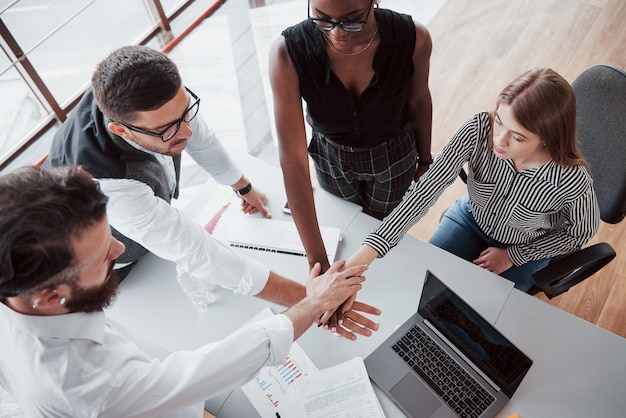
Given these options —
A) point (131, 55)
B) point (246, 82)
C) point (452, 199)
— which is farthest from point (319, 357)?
point (246, 82)

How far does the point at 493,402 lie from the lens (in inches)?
49.8

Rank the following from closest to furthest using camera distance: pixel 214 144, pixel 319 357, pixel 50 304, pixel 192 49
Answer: pixel 50 304
pixel 319 357
pixel 214 144
pixel 192 49

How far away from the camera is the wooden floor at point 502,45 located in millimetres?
3113

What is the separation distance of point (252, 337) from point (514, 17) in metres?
3.46

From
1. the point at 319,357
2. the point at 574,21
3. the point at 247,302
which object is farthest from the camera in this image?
the point at 574,21

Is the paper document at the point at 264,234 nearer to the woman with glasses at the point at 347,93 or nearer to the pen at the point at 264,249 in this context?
the pen at the point at 264,249

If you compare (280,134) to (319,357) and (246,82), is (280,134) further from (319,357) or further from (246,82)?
(246,82)

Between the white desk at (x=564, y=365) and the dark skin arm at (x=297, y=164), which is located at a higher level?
the dark skin arm at (x=297, y=164)

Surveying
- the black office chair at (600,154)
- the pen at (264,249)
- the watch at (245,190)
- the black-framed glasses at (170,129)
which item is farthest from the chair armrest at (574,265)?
the black-framed glasses at (170,129)

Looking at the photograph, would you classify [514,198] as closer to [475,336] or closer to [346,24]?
[475,336]

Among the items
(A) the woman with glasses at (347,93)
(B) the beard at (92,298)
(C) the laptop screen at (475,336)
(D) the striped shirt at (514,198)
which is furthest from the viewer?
(D) the striped shirt at (514,198)

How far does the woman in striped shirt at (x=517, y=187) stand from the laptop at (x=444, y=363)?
0.92 feet

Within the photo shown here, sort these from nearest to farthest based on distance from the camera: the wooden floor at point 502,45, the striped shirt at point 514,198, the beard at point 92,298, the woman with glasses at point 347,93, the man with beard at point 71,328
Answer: the man with beard at point 71,328 → the beard at point 92,298 → the woman with glasses at point 347,93 → the striped shirt at point 514,198 → the wooden floor at point 502,45

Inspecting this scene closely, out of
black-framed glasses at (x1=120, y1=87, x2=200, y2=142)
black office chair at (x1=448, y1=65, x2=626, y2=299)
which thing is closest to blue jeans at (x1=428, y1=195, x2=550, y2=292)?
black office chair at (x1=448, y1=65, x2=626, y2=299)
